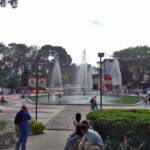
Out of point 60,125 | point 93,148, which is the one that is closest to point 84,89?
point 60,125

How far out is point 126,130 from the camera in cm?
881

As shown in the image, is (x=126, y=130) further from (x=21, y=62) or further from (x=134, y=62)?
(x=21, y=62)

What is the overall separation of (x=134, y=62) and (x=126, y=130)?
3155 inches

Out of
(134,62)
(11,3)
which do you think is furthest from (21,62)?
(11,3)

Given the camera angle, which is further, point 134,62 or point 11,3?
point 134,62

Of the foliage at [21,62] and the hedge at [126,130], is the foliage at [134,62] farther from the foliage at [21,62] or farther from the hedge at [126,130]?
the hedge at [126,130]

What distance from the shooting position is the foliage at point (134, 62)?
87075mm

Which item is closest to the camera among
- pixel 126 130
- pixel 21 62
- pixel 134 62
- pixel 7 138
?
pixel 126 130

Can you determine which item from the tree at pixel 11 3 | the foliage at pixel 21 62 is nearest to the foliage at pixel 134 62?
the foliage at pixel 21 62

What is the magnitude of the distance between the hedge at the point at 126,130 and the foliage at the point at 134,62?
78663 mm

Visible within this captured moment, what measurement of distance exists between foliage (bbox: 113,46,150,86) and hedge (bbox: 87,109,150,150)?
7866cm

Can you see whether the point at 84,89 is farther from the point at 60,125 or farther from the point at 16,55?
the point at 60,125

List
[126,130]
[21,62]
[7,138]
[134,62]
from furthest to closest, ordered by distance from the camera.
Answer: [21,62] → [134,62] → [7,138] → [126,130]

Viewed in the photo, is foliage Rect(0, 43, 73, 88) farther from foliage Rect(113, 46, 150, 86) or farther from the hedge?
the hedge
